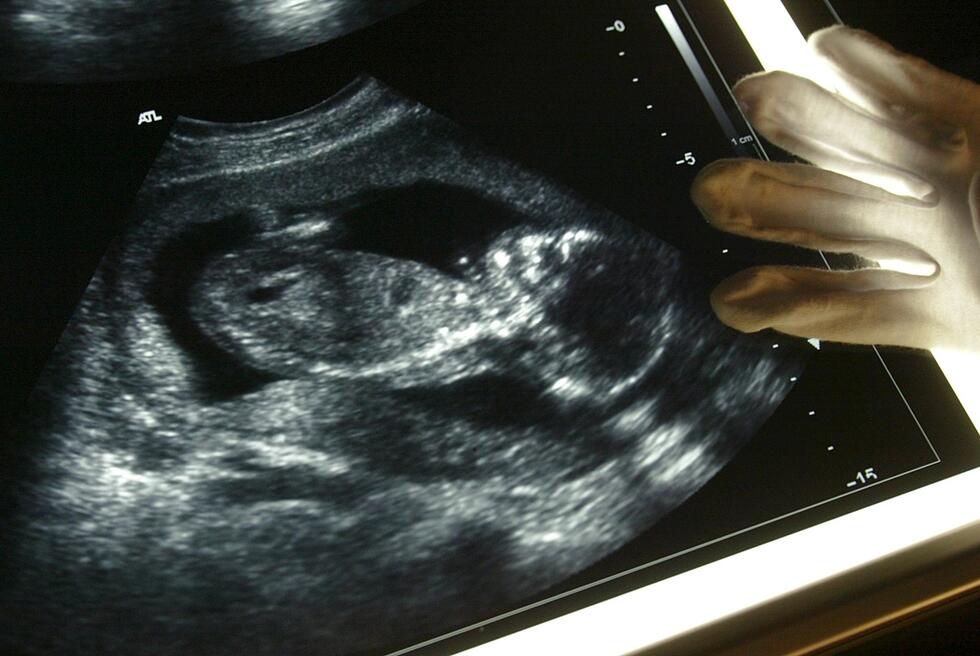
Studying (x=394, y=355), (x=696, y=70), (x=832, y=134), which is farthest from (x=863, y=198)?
(x=394, y=355)

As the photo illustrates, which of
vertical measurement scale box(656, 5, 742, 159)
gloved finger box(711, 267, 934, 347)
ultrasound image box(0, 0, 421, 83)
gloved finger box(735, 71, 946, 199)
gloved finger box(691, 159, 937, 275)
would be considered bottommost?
gloved finger box(711, 267, 934, 347)

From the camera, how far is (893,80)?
0.81 metres

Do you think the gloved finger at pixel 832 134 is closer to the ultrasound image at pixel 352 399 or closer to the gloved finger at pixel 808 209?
the gloved finger at pixel 808 209

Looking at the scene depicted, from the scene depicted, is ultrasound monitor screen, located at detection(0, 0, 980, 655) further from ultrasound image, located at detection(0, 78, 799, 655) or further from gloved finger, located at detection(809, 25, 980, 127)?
gloved finger, located at detection(809, 25, 980, 127)

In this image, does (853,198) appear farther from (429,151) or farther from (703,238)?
(429,151)

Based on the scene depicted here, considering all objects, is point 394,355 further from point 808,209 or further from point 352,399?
point 808,209

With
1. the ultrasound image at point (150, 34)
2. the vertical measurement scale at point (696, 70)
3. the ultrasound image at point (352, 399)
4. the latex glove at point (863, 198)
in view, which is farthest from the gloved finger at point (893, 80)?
the ultrasound image at point (150, 34)

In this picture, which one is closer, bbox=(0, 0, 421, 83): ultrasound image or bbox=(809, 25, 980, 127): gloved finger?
bbox=(0, 0, 421, 83): ultrasound image

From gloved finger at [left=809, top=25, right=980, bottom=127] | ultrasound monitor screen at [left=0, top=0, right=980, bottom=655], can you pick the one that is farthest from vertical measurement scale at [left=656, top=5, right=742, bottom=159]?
gloved finger at [left=809, top=25, right=980, bottom=127]

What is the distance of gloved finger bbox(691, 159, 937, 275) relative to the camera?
2.37 ft

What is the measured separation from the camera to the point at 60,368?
1.89ft

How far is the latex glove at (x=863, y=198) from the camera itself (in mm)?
722

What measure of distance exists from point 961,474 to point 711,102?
36 cm

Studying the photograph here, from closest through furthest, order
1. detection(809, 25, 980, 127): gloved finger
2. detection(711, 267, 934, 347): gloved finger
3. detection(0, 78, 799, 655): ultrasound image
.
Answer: detection(0, 78, 799, 655): ultrasound image → detection(711, 267, 934, 347): gloved finger → detection(809, 25, 980, 127): gloved finger
